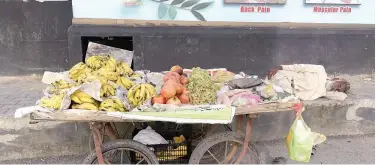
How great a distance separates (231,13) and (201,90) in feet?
8.87

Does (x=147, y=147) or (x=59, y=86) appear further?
(x=59, y=86)

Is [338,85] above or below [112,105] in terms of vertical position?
below

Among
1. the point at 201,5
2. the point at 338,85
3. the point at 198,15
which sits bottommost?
the point at 338,85

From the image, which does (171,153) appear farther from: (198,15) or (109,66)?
(198,15)

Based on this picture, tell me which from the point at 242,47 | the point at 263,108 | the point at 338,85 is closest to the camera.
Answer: the point at 263,108

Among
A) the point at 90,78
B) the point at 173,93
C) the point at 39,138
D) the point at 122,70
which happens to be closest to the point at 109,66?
the point at 122,70

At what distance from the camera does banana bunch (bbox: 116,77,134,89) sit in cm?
326

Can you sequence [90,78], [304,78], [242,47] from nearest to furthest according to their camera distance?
[90,78]
[304,78]
[242,47]

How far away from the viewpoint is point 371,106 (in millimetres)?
4512

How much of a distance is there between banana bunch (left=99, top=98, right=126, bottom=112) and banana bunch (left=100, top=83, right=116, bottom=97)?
5.3 inches

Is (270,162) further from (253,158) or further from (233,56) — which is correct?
(233,56)

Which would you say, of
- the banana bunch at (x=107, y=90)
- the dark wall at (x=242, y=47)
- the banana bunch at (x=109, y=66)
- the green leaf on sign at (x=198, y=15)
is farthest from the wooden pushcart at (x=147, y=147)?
the green leaf on sign at (x=198, y=15)

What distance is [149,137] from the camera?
3117 mm

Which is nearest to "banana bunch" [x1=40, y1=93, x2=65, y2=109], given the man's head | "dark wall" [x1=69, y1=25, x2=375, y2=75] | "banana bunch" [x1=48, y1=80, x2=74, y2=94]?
"banana bunch" [x1=48, y1=80, x2=74, y2=94]
